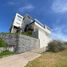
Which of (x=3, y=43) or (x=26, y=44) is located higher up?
(x=3, y=43)

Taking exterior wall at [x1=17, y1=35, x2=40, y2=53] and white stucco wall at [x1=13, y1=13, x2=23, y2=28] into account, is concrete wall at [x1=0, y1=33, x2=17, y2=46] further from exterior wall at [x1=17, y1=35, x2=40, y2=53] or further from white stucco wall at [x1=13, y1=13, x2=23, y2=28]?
white stucco wall at [x1=13, y1=13, x2=23, y2=28]

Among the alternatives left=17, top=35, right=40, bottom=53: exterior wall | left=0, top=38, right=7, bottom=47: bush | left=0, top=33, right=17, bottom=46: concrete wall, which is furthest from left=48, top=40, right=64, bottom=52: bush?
left=0, top=38, right=7, bottom=47: bush

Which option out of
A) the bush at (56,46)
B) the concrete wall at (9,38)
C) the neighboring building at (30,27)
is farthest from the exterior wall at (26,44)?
the bush at (56,46)

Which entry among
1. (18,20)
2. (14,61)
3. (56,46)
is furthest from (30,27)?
(14,61)

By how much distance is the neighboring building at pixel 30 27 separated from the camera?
101 ft

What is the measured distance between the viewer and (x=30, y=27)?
112ft

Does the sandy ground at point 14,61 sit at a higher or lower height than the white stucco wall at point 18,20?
lower

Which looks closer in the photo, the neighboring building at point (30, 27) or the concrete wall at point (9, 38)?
the concrete wall at point (9, 38)

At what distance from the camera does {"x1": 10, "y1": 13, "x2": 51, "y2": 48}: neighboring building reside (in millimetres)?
30703

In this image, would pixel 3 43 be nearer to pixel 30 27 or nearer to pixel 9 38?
pixel 9 38

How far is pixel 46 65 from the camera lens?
12500mm

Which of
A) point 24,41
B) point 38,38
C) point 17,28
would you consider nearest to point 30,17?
point 17,28

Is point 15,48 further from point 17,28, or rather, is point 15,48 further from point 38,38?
point 17,28

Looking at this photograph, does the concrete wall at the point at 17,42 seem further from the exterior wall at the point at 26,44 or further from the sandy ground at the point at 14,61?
the sandy ground at the point at 14,61
